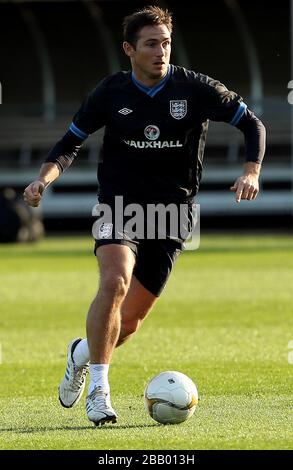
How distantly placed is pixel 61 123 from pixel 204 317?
30.7m

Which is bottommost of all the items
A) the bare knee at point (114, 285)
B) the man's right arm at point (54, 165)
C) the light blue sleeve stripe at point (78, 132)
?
the bare knee at point (114, 285)

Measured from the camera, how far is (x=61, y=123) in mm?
45500

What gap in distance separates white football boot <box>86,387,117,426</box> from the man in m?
0.64

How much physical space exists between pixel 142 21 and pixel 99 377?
2.45 metres

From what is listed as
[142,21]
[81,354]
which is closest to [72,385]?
[81,354]

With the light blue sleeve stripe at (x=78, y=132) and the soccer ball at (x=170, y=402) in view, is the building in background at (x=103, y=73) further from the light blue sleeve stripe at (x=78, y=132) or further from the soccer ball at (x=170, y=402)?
the soccer ball at (x=170, y=402)

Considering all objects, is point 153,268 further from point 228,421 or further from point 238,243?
point 238,243

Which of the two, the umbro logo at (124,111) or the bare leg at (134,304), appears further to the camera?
the bare leg at (134,304)

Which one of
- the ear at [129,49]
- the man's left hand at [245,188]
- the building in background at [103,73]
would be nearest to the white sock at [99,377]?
the man's left hand at [245,188]

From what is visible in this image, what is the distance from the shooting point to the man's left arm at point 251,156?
812 cm

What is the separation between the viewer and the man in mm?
8547

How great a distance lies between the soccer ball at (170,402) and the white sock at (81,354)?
74cm

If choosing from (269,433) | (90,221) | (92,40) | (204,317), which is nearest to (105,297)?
(269,433)

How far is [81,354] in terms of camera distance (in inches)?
345
